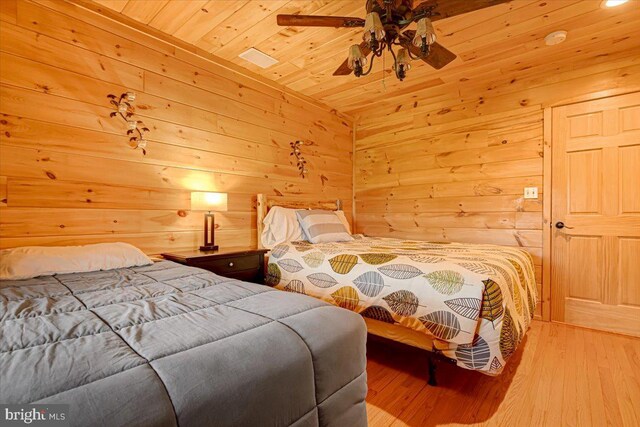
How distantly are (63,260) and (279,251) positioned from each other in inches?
58.4

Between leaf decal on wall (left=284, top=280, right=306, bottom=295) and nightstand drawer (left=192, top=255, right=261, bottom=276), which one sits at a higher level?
nightstand drawer (left=192, top=255, right=261, bottom=276)

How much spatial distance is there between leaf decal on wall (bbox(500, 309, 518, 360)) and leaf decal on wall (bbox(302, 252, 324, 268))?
1243mm

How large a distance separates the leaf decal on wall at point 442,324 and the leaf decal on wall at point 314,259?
893 mm

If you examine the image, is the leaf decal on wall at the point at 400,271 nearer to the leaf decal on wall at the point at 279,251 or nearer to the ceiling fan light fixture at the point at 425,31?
the leaf decal on wall at the point at 279,251

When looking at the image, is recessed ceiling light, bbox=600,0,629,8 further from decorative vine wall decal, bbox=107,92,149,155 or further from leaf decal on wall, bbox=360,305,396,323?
decorative vine wall decal, bbox=107,92,149,155

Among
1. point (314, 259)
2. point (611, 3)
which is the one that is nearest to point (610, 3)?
point (611, 3)

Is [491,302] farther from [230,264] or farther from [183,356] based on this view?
[230,264]

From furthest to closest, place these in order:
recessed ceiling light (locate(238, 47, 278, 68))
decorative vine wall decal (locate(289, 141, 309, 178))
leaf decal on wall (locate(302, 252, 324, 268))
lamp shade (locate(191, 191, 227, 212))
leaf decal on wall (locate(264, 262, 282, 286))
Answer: decorative vine wall decal (locate(289, 141, 309, 178)) → recessed ceiling light (locate(238, 47, 278, 68)) → leaf decal on wall (locate(264, 262, 282, 286)) → lamp shade (locate(191, 191, 227, 212)) → leaf decal on wall (locate(302, 252, 324, 268))

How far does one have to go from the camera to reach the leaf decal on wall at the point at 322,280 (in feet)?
7.55

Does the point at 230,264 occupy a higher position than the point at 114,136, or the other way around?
the point at 114,136

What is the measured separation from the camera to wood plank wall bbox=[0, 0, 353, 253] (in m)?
1.96

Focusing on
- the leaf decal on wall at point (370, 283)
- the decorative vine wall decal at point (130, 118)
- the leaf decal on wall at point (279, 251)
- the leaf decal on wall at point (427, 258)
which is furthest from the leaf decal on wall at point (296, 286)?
the decorative vine wall decal at point (130, 118)

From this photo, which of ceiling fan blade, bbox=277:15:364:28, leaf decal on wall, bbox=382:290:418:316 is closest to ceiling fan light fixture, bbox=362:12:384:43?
ceiling fan blade, bbox=277:15:364:28

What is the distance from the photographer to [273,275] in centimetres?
275
